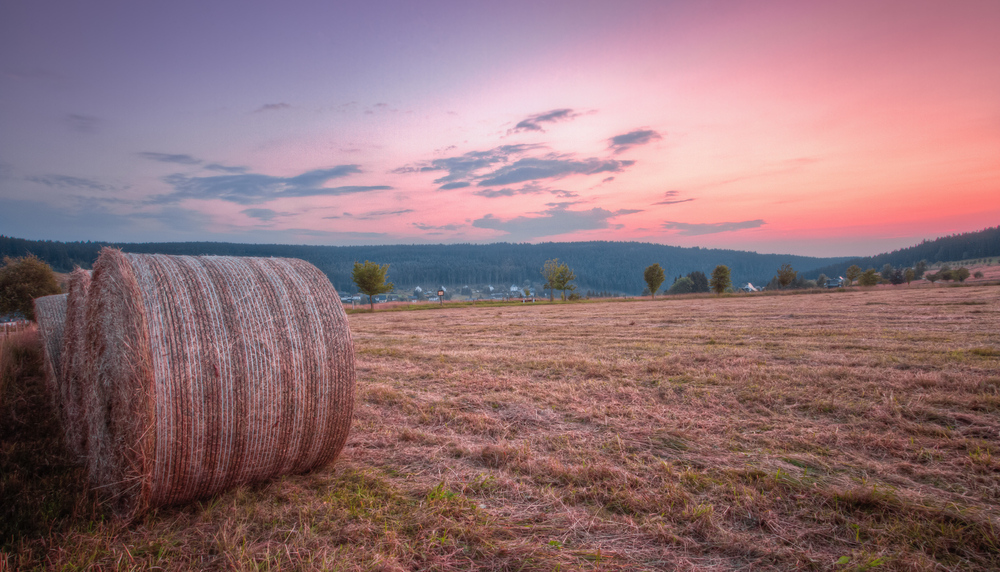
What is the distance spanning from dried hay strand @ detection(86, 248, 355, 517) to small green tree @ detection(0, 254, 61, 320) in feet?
88.2

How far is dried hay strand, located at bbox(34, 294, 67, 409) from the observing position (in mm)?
6594

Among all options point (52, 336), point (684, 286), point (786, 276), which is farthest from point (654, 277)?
point (52, 336)

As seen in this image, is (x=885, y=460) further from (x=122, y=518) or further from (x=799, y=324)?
(x=799, y=324)

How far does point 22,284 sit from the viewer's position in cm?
2280

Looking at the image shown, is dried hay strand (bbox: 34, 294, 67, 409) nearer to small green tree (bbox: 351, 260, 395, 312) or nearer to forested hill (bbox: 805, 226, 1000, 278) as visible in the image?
small green tree (bbox: 351, 260, 395, 312)

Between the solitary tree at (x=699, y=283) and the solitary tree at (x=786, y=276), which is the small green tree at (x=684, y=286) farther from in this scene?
the solitary tree at (x=786, y=276)

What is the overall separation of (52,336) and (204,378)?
23.6 ft

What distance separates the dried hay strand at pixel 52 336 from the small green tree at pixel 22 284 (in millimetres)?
18949

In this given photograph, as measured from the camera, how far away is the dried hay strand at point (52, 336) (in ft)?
21.6

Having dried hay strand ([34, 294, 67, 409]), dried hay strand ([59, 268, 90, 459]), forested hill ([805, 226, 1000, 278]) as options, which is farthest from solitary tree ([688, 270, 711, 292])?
dried hay strand ([59, 268, 90, 459])

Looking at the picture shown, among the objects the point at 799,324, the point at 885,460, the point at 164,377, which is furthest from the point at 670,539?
the point at 799,324

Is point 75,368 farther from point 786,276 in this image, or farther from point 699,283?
point 699,283

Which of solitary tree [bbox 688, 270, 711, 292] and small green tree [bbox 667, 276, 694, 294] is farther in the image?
small green tree [bbox 667, 276, 694, 294]

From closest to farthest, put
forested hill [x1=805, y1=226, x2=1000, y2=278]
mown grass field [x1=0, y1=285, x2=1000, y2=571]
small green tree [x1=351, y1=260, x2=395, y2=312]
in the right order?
mown grass field [x1=0, y1=285, x2=1000, y2=571]
small green tree [x1=351, y1=260, x2=395, y2=312]
forested hill [x1=805, y1=226, x2=1000, y2=278]
